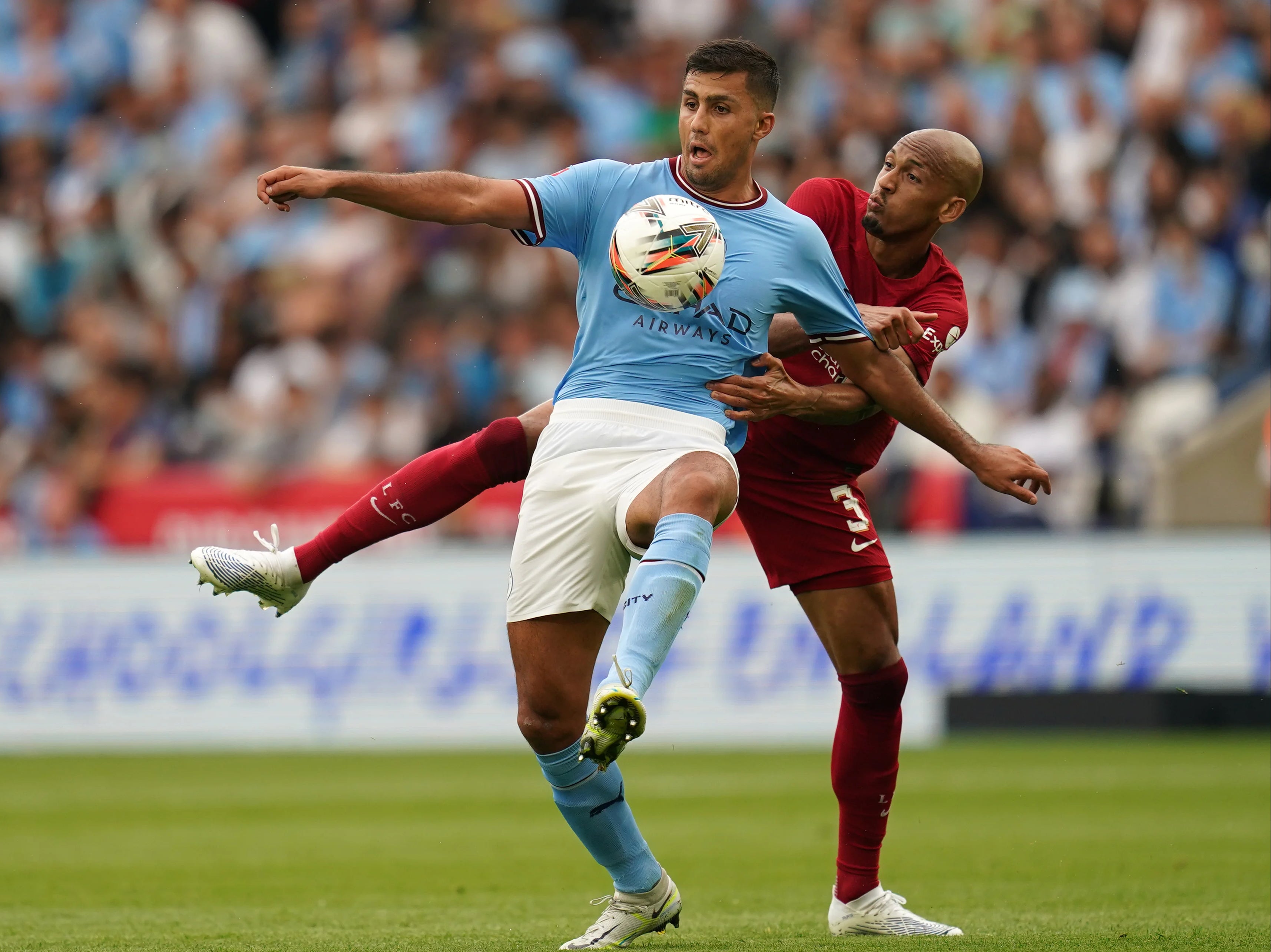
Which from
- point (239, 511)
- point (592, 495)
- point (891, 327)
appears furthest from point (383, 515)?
point (239, 511)

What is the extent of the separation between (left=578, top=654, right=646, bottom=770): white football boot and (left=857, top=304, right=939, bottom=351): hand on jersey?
1.73 metres

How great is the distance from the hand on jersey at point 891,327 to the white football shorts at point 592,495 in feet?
2.13

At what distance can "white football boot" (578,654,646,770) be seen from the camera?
4.89m

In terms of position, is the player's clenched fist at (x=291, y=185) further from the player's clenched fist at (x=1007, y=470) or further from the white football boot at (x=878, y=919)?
the white football boot at (x=878, y=919)

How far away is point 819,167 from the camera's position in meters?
17.1

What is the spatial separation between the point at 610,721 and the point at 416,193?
1.72 metres

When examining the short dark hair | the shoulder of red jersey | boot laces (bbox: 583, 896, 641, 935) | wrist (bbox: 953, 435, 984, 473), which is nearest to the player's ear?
the shoulder of red jersey

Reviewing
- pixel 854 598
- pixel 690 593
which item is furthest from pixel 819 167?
pixel 690 593

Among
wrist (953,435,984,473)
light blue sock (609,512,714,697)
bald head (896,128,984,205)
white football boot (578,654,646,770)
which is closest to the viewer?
white football boot (578,654,646,770)

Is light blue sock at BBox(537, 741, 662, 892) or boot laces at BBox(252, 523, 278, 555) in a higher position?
boot laces at BBox(252, 523, 278, 555)

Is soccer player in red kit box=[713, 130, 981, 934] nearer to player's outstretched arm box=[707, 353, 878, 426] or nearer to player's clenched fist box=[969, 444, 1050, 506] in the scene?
player's outstretched arm box=[707, 353, 878, 426]

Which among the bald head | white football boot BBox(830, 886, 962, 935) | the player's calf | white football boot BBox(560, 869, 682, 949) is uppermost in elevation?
the bald head

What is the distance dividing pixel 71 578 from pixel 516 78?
23.1 ft

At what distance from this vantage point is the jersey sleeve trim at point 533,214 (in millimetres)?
5734
